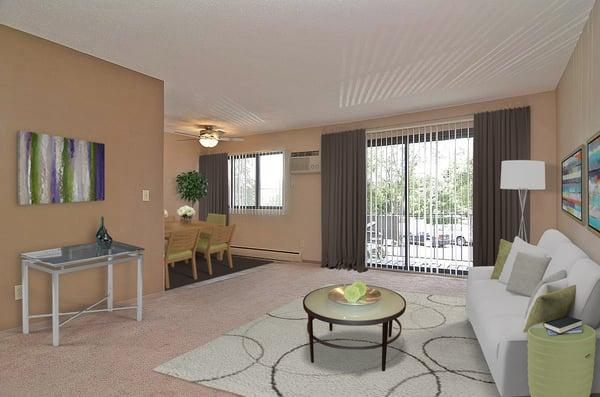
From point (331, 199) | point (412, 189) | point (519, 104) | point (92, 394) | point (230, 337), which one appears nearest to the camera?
point (92, 394)

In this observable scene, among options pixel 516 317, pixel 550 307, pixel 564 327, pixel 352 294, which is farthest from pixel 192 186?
pixel 564 327

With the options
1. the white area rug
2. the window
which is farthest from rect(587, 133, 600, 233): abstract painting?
the window

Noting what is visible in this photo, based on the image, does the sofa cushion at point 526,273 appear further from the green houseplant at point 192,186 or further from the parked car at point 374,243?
the green houseplant at point 192,186

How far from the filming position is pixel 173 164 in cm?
761

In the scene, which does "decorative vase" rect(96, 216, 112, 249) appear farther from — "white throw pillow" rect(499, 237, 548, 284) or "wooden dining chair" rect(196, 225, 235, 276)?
"white throw pillow" rect(499, 237, 548, 284)

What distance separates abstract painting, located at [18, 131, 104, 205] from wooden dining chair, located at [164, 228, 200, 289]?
4.37ft

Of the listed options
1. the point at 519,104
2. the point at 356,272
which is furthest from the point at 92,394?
the point at 519,104

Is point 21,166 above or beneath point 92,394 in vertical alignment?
above

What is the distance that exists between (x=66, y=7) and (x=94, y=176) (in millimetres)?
1668

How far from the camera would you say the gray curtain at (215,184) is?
7.91m

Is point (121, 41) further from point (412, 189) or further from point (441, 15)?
point (412, 189)

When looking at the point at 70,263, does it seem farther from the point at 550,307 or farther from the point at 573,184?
the point at 573,184

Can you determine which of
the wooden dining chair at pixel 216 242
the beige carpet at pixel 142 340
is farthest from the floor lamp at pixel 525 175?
the wooden dining chair at pixel 216 242

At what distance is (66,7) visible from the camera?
2680 mm
